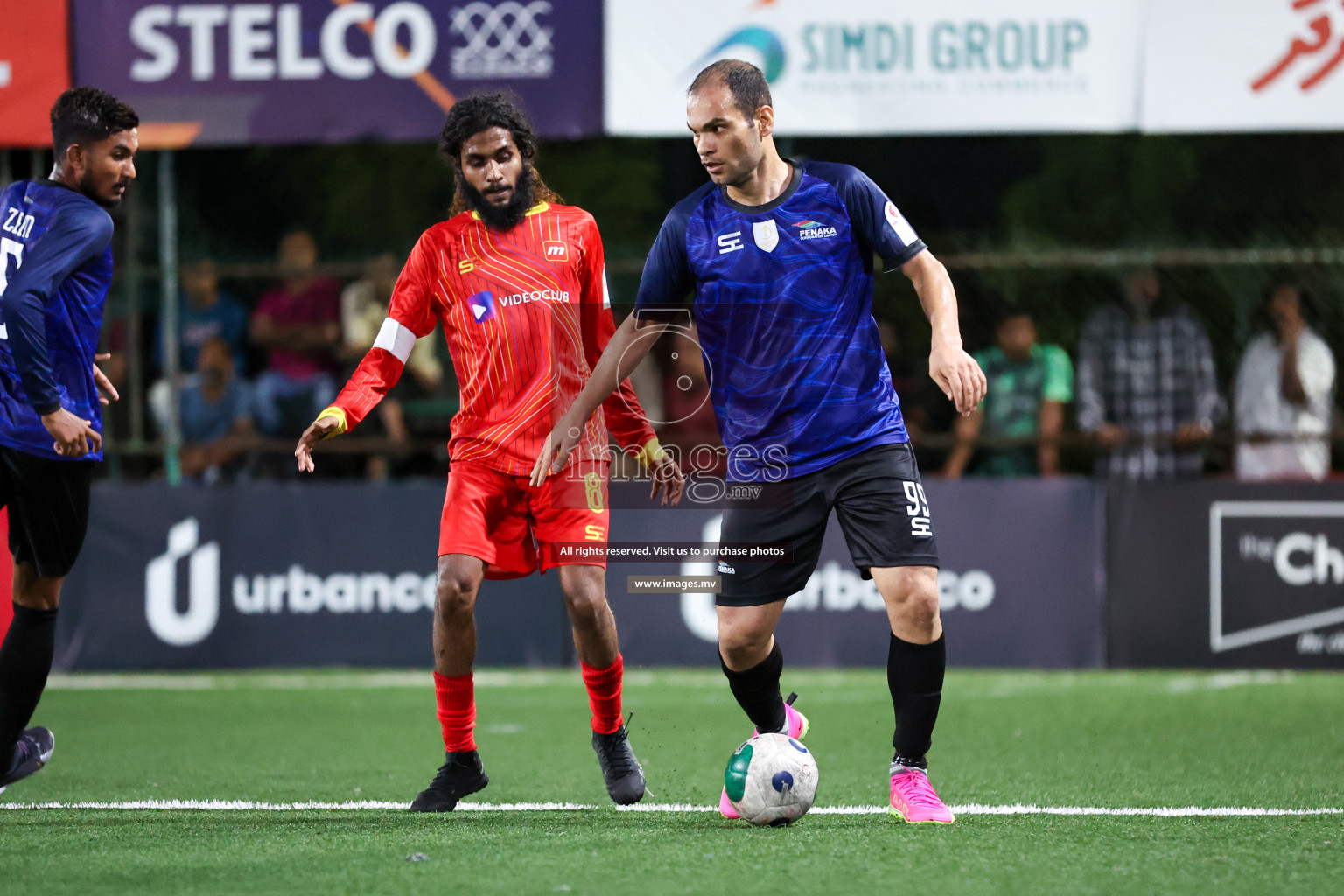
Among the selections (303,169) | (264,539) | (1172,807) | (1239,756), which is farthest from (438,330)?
(1172,807)

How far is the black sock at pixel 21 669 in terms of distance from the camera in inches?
215

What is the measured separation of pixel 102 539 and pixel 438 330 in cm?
263

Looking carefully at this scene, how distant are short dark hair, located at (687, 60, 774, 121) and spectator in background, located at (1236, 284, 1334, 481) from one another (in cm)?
611

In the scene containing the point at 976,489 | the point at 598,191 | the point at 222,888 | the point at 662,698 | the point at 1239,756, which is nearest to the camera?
the point at 222,888

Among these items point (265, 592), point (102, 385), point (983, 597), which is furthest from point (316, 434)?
point (983, 597)

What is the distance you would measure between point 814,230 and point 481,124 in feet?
4.06

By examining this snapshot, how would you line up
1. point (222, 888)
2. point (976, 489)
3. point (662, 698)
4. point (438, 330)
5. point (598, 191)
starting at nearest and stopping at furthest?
point (222, 888)
point (662, 698)
point (976, 489)
point (438, 330)
point (598, 191)

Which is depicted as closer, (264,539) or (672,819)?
(672,819)

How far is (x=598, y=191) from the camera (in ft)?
Result: 42.4

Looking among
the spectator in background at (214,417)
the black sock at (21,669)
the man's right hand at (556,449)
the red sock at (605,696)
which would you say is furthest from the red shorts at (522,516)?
the spectator in background at (214,417)

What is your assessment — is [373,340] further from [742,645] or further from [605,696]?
[742,645]

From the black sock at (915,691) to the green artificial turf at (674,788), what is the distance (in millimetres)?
247

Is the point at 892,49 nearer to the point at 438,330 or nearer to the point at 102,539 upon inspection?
the point at 438,330

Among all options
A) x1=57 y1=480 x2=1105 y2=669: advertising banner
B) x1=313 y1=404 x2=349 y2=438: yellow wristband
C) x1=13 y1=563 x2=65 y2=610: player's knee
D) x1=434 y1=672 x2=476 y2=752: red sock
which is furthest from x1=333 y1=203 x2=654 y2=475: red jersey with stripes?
x1=57 y1=480 x2=1105 y2=669: advertising banner
